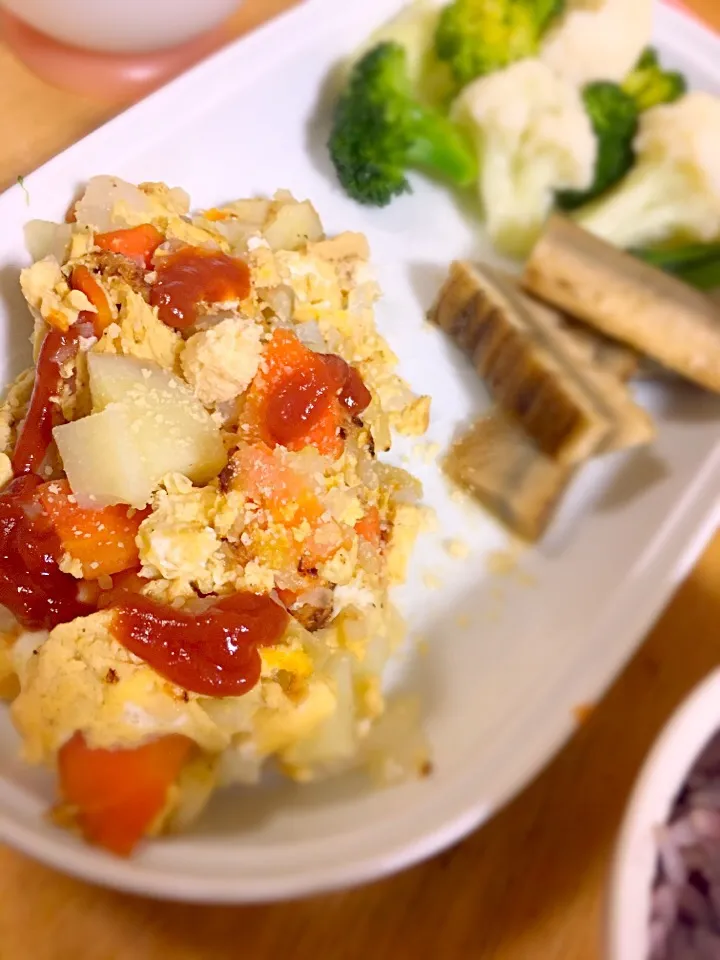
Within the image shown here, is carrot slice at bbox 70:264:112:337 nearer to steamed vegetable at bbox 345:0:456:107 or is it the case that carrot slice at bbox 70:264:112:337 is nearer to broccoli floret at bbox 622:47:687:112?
steamed vegetable at bbox 345:0:456:107

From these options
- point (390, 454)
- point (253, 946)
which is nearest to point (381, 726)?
point (253, 946)

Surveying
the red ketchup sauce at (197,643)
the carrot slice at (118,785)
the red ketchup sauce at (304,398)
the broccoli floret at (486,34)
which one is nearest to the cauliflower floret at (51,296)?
the red ketchup sauce at (304,398)

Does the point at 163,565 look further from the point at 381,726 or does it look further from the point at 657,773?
the point at 657,773

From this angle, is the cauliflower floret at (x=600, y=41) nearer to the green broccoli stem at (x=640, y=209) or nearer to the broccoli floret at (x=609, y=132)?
the broccoli floret at (x=609, y=132)

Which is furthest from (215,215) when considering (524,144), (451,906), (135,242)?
(451,906)

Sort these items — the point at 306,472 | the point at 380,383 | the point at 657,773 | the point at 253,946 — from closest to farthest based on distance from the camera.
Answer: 1. the point at 657,773
2. the point at 253,946
3. the point at 306,472
4. the point at 380,383
